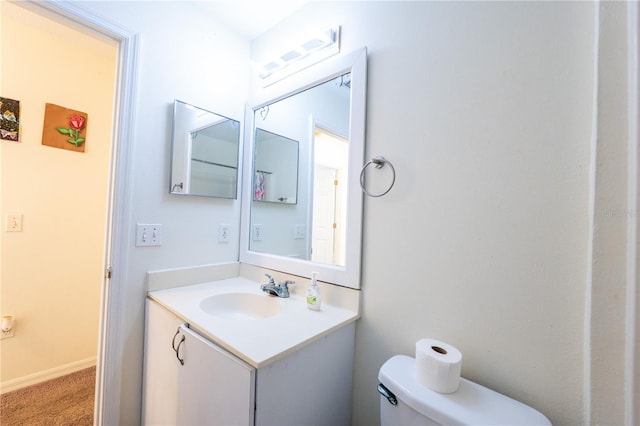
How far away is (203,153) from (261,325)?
3.41ft

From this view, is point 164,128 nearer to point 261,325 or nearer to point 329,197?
point 329,197

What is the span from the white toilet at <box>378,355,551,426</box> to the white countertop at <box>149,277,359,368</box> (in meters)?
0.28

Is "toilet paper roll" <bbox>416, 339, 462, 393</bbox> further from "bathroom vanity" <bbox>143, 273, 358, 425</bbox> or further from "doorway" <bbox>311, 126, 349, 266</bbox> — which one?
"doorway" <bbox>311, 126, 349, 266</bbox>

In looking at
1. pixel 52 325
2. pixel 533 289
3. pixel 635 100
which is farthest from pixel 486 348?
pixel 52 325

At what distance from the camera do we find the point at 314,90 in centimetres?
134

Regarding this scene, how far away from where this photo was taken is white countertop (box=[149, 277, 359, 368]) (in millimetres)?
769

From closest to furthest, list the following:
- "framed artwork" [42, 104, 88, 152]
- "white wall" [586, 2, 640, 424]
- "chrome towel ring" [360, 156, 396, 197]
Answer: "white wall" [586, 2, 640, 424]
"chrome towel ring" [360, 156, 396, 197]
"framed artwork" [42, 104, 88, 152]

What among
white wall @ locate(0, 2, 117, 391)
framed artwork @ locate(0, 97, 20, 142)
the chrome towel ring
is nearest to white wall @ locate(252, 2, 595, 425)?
the chrome towel ring

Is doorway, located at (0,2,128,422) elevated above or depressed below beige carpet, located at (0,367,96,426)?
above

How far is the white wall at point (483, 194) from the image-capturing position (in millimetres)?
692

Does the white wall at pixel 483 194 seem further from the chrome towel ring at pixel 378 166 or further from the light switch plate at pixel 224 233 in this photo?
the light switch plate at pixel 224 233

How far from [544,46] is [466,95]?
0.22 m

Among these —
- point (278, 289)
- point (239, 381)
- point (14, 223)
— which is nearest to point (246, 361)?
point (239, 381)

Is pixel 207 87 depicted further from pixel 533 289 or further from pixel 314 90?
pixel 533 289
